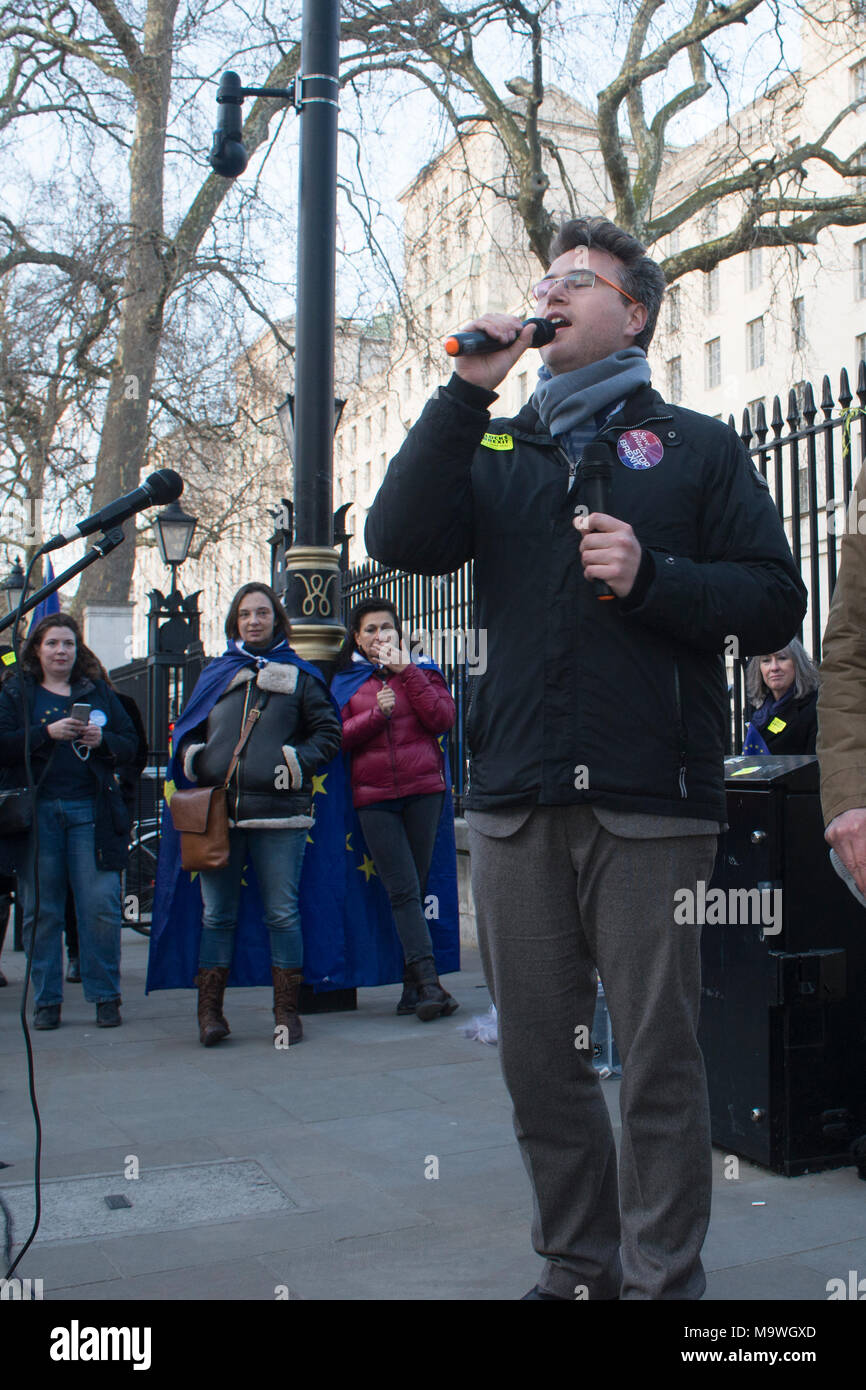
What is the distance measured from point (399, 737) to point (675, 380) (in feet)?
118

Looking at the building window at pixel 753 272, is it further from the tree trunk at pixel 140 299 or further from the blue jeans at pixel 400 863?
the blue jeans at pixel 400 863

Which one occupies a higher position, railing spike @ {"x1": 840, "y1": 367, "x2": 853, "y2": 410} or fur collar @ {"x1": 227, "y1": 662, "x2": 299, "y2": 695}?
railing spike @ {"x1": 840, "y1": 367, "x2": 853, "y2": 410}

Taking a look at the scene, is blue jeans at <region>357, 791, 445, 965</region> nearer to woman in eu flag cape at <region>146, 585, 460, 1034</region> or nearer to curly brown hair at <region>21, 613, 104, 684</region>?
woman in eu flag cape at <region>146, 585, 460, 1034</region>

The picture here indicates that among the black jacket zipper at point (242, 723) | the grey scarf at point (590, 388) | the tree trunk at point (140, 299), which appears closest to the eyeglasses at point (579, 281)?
the grey scarf at point (590, 388)

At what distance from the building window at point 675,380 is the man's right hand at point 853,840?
38178 millimetres

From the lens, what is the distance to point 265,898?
595 cm

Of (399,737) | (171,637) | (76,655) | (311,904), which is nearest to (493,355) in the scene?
(399,737)

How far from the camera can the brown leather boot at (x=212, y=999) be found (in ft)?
19.3

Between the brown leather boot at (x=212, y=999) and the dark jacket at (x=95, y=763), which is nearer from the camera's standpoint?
the brown leather boot at (x=212, y=999)

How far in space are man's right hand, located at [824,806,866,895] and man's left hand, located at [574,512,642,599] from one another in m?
0.57

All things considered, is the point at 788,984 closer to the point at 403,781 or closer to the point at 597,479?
the point at 597,479

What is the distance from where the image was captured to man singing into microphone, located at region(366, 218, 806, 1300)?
2.38 meters
